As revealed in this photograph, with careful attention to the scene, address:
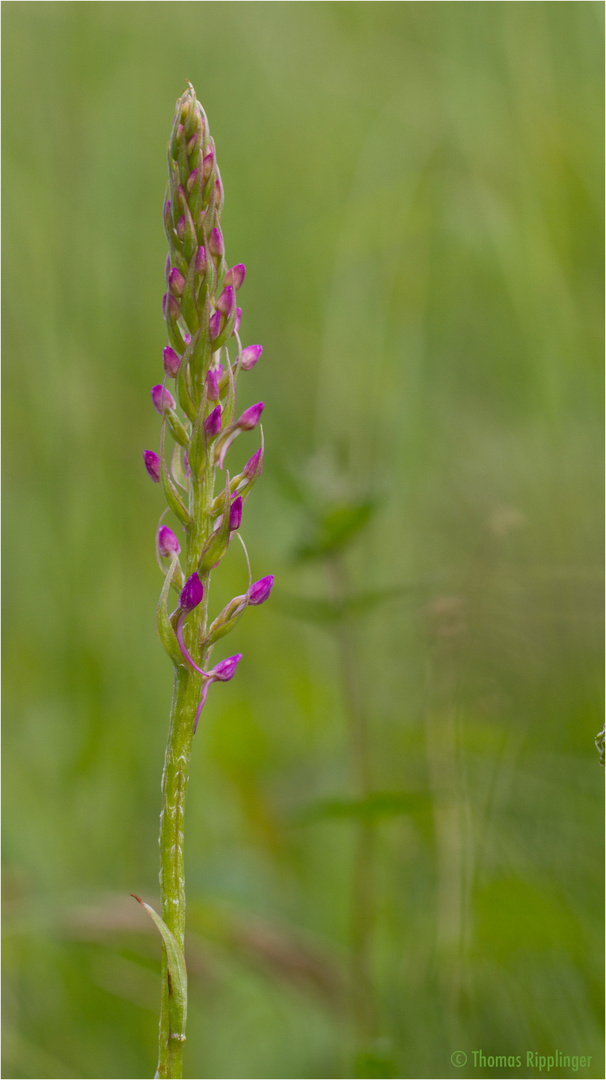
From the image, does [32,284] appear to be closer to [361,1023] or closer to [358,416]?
[358,416]

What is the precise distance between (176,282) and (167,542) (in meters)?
0.36

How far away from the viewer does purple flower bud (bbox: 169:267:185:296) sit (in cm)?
118

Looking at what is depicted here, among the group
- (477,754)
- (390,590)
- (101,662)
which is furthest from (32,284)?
(477,754)

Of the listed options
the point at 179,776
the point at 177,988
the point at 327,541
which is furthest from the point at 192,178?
the point at 327,541

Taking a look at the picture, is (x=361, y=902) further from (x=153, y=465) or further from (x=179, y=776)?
(x=153, y=465)

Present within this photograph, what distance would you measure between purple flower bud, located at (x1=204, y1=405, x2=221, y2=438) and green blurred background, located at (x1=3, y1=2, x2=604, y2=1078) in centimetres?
101

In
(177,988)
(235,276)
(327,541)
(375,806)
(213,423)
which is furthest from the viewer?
(327,541)

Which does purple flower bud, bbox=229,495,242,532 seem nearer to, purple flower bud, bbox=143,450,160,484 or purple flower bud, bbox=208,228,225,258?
purple flower bud, bbox=143,450,160,484

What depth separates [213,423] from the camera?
1.15 meters

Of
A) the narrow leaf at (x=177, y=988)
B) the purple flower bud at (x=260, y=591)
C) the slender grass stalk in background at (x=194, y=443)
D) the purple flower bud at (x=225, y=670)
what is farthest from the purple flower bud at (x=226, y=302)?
the narrow leaf at (x=177, y=988)

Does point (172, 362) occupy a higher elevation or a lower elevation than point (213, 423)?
higher

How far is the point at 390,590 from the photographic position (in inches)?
83.5

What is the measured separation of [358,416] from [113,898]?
2433 millimetres

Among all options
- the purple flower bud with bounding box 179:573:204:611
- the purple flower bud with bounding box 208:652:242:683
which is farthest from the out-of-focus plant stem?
the purple flower bud with bounding box 179:573:204:611
